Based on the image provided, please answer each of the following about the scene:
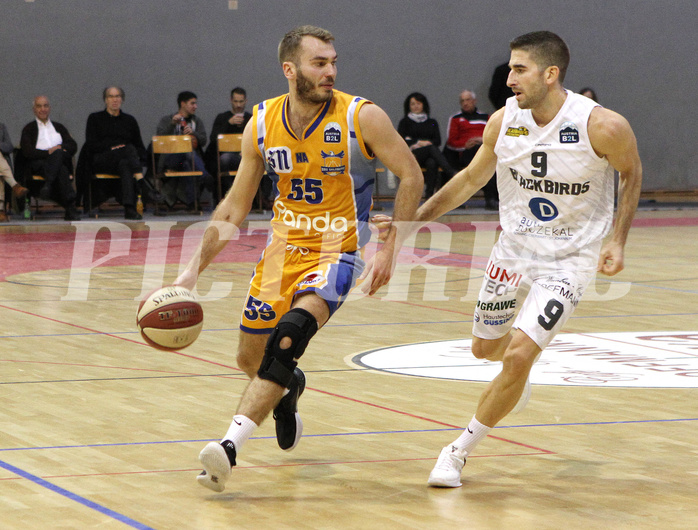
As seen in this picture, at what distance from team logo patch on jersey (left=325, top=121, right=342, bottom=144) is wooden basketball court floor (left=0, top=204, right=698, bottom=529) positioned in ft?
4.56

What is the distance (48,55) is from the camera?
17.5 meters

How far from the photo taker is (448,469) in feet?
14.7

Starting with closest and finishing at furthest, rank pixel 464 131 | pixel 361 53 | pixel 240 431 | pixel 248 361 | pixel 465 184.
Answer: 1. pixel 240 431
2. pixel 248 361
3. pixel 465 184
4. pixel 464 131
5. pixel 361 53

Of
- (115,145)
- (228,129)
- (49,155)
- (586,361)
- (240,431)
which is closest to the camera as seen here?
(240,431)

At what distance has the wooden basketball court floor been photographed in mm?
4129

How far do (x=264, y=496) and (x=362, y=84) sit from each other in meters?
15.5

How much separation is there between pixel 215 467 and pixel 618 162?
2.10 m

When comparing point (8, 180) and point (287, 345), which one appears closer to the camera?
point (287, 345)

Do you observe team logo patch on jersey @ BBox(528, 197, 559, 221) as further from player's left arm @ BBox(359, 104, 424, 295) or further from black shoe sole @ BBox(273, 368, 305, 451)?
black shoe sole @ BBox(273, 368, 305, 451)

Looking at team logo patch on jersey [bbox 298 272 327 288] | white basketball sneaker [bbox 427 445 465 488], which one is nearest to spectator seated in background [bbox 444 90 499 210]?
team logo patch on jersey [bbox 298 272 327 288]

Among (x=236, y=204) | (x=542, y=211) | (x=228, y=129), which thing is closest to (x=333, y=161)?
(x=236, y=204)

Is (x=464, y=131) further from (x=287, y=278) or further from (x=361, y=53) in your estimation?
(x=287, y=278)

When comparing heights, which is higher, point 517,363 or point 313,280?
point 313,280

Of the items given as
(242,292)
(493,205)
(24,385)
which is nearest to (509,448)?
(24,385)
